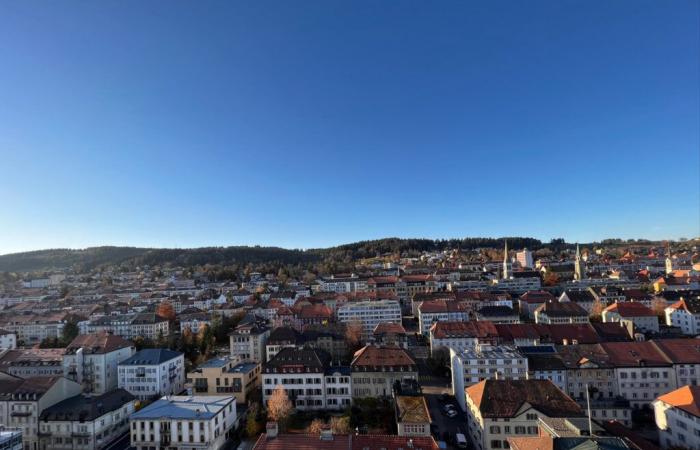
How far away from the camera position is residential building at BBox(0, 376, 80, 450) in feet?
131

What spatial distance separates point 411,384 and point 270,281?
10504 centimetres

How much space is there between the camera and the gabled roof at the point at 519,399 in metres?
34.2

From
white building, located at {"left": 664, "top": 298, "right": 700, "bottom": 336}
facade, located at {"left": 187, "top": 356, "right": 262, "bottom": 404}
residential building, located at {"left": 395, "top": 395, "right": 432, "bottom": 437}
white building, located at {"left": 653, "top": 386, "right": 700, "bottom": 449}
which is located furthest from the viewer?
white building, located at {"left": 664, "top": 298, "right": 700, "bottom": 336}

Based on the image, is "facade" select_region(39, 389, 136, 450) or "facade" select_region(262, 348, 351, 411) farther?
"facade" select_region(262, 348, 351, 411)

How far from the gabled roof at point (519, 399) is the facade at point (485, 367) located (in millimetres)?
5544

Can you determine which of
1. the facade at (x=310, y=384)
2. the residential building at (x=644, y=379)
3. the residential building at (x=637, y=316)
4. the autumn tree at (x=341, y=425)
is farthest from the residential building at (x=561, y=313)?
the autumn tree at (x=341, y=425)

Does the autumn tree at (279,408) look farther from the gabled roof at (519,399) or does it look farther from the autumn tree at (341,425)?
the gabled roof at (519,399)

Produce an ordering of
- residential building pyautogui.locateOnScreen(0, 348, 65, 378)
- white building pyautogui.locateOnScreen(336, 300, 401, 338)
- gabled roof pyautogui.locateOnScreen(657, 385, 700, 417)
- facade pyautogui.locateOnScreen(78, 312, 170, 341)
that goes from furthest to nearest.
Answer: white building pyautogui.locateOnScreen(336, 300, 401, 338), facade pyautogui.locateOnScreen(78, 312, 170, 341), residential building pyautogui.locateOnScreen(0, 348, 65, 378), gabled roof pyautogui.locateOnScreen(657, 385, 700, 417)

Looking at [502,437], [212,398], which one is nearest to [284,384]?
[212,398]

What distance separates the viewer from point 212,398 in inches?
1617

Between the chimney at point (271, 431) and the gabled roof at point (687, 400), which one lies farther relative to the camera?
the gabled roof at point (687, 400)

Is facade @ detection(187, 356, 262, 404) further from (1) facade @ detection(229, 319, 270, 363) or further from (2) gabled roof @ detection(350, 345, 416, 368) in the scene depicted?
(1) facade @ detection(229, 319, 270, 363)

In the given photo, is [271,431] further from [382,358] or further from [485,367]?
[485,367]

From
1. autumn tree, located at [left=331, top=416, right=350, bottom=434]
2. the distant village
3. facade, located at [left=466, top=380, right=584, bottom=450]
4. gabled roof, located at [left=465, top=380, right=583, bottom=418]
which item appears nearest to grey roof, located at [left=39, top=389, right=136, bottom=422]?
the distant village
